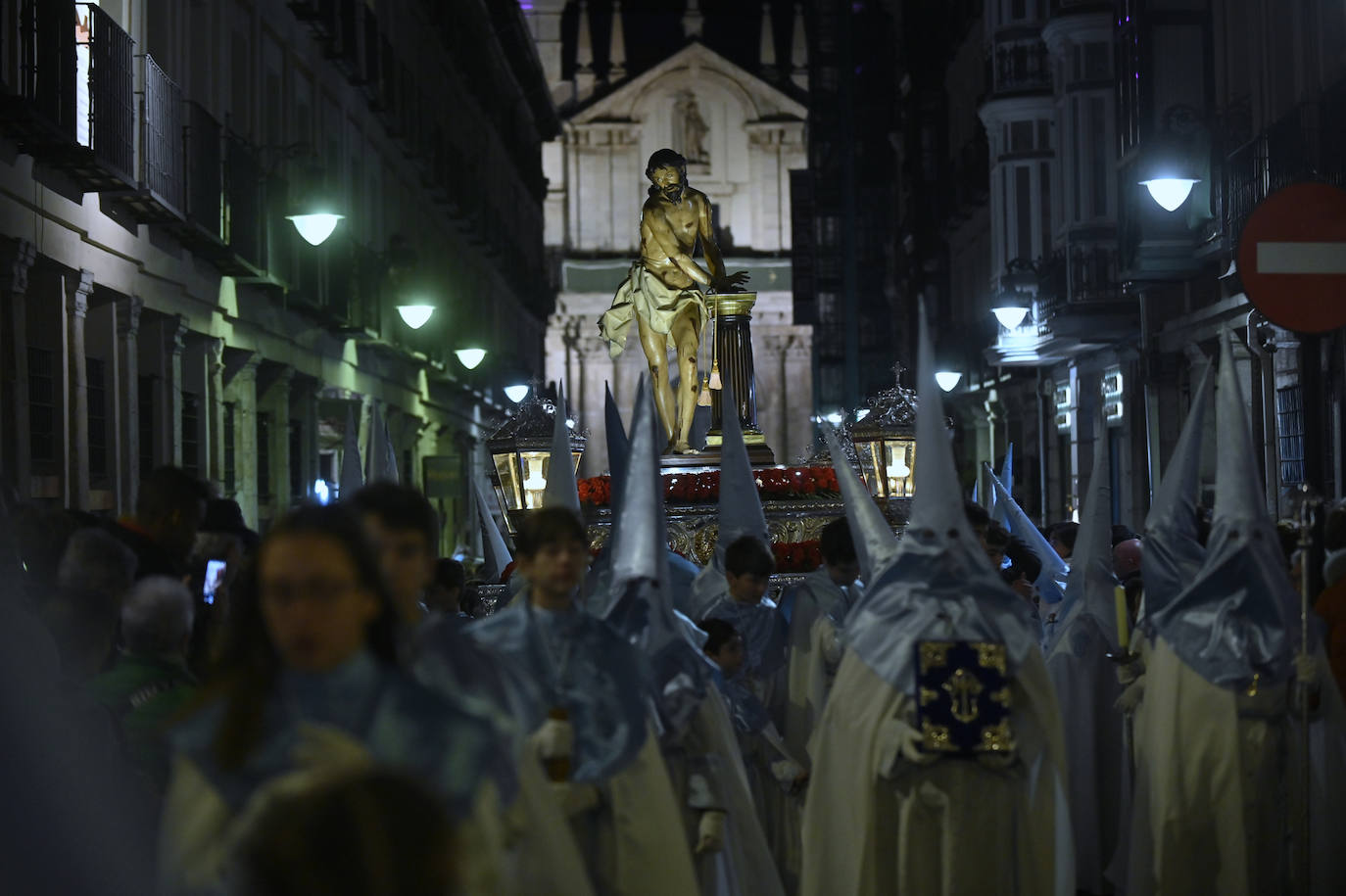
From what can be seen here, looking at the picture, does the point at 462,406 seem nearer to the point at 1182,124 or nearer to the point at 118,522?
the point at 1182,124

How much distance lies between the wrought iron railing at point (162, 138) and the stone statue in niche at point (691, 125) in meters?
55.1

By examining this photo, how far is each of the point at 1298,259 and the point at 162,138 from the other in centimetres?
1004

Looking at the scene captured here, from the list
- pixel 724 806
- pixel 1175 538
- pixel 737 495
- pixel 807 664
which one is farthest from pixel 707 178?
pixel 724 806

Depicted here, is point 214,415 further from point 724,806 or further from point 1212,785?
point 724,806

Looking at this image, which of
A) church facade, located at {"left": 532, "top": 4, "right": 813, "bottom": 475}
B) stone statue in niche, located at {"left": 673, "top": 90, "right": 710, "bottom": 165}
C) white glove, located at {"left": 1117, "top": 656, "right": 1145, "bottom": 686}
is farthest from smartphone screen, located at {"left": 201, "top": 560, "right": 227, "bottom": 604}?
stone statue in niche, located at {"left": 673, "top": 90, "right": 710, "bottom": 165}

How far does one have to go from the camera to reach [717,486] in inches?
594

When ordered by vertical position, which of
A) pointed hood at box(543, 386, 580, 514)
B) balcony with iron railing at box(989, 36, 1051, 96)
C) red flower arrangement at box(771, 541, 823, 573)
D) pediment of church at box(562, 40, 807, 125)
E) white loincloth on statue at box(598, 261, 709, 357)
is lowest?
red flower arrangement at box(771, 541, 823, 573)

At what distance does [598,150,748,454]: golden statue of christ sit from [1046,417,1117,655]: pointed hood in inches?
233

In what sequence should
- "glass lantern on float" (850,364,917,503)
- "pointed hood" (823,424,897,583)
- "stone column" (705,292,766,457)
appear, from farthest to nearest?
1. "glass lantern on float" (850,364,917,503)
2. "stone column" (705,292,766,457)
3. "pointed hood" (823,424,897,583)

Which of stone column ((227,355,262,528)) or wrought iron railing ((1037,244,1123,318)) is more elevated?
wrought iron railing ((1037,244,1123,318))

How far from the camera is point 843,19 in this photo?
60.7 meters

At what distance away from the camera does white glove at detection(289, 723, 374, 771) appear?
328 cm

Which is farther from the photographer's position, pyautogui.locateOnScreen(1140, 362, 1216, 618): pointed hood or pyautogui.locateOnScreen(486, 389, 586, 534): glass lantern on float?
pyautogui.locateOnScreen(486, 389, 586, 534): glass lantern on float

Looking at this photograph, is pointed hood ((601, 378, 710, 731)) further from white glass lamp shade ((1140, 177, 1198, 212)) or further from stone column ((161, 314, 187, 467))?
white glass lamp shade ((1140, 177, 1198, 212))
